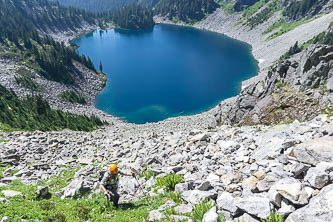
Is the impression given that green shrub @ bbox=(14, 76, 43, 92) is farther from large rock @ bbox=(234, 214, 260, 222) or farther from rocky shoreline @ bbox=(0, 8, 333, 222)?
large rock @ bbox=(234, 214, 260, 222)

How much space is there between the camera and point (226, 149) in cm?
1552

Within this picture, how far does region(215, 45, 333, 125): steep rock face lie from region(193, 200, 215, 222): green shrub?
58.8 feet

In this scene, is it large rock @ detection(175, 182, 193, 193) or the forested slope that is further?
the forested slope

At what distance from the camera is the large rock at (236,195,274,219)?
25.4ft

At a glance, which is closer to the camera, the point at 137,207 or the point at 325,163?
the point at 325,163

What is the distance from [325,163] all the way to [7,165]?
22989 millimetres

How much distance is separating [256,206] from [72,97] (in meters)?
81.0

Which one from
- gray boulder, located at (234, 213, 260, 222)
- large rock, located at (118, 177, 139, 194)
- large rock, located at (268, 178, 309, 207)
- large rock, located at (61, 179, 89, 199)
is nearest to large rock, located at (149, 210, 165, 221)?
gray boulder, located at (234, 213, 260, 222)

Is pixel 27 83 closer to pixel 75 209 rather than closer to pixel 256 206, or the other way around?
pixel 75 209

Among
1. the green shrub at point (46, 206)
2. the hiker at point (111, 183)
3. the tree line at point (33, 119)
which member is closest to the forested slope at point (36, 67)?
the tree line at point (33, 119)

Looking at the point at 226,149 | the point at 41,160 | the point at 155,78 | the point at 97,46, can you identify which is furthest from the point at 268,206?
the point at 97,46

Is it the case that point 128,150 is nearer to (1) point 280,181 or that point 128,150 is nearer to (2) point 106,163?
(2) point 106,163

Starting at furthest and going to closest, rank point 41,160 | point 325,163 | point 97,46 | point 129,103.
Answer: point 97,46, point 129,103, point 41,160, point 325,163

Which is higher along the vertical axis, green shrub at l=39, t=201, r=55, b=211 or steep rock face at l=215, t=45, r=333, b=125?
steep rock face at l=215, t=45, r=333, b=125
